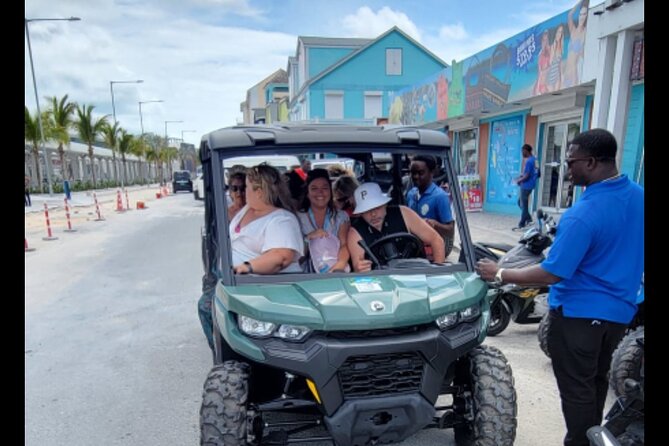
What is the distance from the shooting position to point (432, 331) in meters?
2.40

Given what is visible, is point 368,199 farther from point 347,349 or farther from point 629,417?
point 629,417

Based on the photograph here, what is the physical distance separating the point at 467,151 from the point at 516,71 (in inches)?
213

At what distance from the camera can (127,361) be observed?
175 inches

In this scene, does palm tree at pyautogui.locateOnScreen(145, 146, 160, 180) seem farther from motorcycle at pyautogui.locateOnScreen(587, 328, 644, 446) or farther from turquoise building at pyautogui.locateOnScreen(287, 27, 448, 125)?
motorcycle at pyautogui.locateOnScreen(587, 328, 644, 446)

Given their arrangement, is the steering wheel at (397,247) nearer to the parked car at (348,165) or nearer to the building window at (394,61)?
the parked car at (348,165)

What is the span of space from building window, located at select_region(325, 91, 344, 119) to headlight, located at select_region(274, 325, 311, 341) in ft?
94.5

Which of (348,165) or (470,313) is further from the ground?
(348,165)

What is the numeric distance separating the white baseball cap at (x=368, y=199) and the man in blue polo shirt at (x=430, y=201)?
1201mm

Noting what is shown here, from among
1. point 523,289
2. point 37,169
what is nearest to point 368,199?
point 523,289

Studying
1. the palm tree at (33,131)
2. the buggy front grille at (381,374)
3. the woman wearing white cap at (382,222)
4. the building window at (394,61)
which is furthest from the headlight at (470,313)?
the palm tree at (33,131)

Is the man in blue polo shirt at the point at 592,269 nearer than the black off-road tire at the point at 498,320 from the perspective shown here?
Yes

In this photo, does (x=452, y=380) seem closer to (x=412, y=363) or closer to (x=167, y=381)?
(x=412, y=363)

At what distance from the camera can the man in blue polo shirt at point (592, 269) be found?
233cm

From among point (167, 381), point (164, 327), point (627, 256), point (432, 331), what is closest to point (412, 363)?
point (432, 331)
